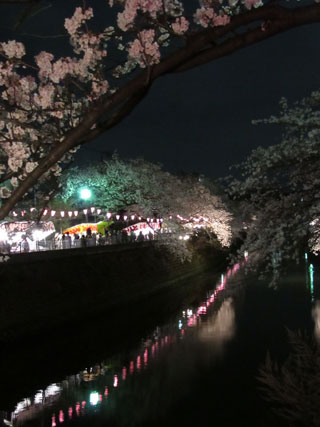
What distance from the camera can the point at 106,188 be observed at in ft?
121

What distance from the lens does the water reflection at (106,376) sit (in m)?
12.2

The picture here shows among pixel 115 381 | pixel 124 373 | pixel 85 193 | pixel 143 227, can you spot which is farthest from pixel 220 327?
pixel 143 227

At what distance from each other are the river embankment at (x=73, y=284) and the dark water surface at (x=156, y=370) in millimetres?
938

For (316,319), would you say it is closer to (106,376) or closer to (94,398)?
(106,376)

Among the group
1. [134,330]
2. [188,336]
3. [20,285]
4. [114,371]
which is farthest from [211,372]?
[20,285]

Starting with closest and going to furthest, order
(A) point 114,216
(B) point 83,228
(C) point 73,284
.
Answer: (C) point 73,284 → (B) point 83,228 → (A) point 114,216

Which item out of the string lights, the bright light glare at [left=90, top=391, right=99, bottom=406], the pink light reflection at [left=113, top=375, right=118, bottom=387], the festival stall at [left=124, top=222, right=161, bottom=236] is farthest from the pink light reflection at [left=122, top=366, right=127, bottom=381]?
the festival stall at [left=124, top=222, right=161, bottom=236]

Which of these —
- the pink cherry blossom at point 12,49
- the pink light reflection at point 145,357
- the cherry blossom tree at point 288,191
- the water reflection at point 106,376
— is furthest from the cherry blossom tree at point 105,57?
the pink light reflection at point 145,357

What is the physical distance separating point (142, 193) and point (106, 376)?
21616mm

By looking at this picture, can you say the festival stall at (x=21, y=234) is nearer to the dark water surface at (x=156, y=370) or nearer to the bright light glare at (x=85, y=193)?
the dark water surface at (x=156, y=370)

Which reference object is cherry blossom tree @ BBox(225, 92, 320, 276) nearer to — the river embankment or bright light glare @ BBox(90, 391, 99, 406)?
bright light glare @ BBox(90, 391, 99, 406)

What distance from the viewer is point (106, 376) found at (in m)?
14.8

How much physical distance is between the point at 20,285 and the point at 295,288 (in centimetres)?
1669

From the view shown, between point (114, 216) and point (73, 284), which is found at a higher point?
point (114, 216)
